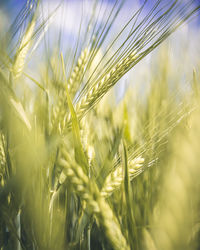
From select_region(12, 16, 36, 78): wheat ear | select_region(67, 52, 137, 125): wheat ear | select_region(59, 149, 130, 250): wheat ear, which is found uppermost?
select_region(12, 16, 36, 78): wheat ear

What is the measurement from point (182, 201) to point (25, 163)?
205 mm

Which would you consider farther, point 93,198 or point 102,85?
point 102,85

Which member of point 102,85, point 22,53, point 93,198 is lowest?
point 93,198

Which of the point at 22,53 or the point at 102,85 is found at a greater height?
the point at 22,53

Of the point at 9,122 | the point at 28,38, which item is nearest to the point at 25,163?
the point at 9,122

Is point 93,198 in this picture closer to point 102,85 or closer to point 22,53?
point 102,85

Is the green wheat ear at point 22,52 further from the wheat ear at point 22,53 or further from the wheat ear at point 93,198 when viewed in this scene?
the wheat ear at point 93,198

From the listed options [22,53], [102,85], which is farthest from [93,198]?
[22,53]

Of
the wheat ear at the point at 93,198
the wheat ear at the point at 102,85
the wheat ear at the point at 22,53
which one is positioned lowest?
the wheat ear at the point at 93,198

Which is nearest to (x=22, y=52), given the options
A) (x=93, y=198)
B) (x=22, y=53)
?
(x=22, y=53)

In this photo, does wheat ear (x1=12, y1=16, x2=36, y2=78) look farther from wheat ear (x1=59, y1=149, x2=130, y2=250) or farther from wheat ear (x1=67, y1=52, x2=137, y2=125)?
wheat ear (x1=59, y1=149, x2=130, y2=250)

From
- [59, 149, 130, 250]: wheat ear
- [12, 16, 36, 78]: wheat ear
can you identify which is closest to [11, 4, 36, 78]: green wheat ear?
[12, 16, 36, 78]: wheat ear

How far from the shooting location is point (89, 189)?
0.66 ft

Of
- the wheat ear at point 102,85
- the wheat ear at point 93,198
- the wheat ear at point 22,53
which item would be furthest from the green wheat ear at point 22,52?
the wheat ear at point 93,198
